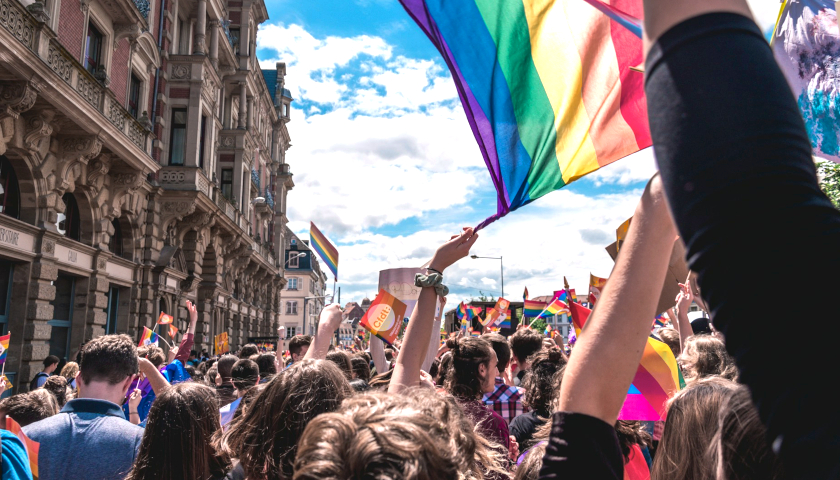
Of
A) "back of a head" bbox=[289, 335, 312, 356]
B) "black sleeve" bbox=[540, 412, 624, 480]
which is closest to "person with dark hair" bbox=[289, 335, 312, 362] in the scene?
"back of a head" bbox=[289, 335, 312, 356]

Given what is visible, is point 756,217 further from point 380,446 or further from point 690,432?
point 690,432

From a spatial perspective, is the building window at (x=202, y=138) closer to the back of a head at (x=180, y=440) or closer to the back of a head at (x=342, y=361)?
the back of a head at (x=342, y=361)

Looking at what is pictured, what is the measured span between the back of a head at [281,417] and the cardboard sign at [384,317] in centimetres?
509

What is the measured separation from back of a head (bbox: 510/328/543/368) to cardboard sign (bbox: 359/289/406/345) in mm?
1918

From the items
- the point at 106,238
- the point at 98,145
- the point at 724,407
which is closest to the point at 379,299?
the point at 724,407

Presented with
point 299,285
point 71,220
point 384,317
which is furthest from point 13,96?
point 299,285

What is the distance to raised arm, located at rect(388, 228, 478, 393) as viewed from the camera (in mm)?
2244

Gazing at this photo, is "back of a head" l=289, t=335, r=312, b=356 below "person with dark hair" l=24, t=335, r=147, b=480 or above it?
above

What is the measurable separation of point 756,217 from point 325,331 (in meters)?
3.43

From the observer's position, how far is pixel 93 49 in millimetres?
15984

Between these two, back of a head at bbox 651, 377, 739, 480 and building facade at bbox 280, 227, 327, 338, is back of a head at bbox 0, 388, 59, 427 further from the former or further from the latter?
building facade at bbox 280, 227, 327, 338

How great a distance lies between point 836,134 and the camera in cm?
291

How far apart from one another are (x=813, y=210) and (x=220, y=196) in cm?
2657

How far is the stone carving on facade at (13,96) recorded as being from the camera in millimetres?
11172
